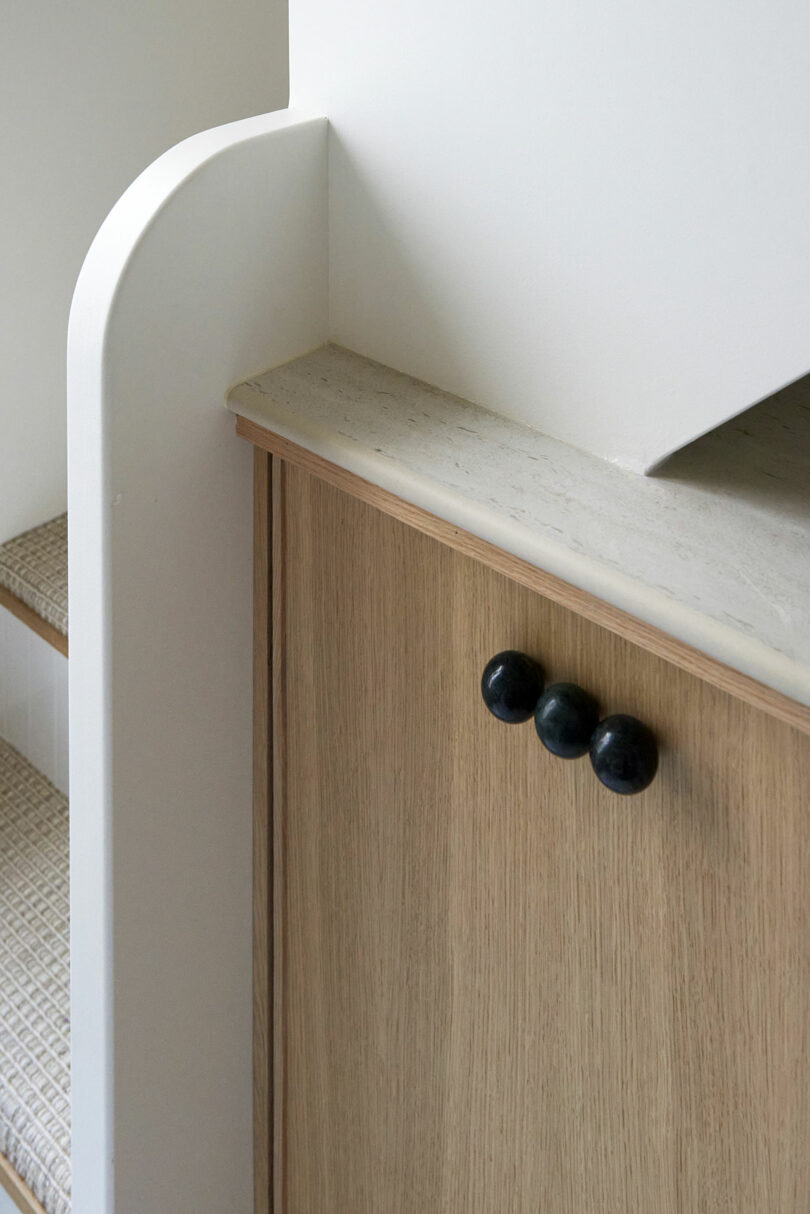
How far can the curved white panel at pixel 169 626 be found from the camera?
63cm

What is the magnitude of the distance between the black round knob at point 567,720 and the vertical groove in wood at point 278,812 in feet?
0.75

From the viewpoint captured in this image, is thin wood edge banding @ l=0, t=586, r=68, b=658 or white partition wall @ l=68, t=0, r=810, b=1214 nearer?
white partition wall @ l=68, t=0, r=810, b=1214

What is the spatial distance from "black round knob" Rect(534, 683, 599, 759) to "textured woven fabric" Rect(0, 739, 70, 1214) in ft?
2.14

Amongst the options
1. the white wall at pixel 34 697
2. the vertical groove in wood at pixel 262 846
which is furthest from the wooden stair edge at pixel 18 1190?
the white wall at pixel 34 697

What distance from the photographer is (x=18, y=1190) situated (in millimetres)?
985

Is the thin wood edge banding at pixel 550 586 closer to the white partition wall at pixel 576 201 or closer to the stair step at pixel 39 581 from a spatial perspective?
the white partition wall at pixel 576 201

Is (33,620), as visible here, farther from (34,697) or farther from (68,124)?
(68,124)

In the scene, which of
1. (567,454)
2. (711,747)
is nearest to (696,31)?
(567,454)

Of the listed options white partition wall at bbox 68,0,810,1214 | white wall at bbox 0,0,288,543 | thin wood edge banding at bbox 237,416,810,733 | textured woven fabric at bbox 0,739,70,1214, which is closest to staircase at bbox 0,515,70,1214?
textured woven fabric at bbox 0,739,70,1214

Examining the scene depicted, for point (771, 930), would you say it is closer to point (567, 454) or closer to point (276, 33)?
point (567, 454)

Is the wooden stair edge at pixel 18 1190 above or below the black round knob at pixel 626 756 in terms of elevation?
below

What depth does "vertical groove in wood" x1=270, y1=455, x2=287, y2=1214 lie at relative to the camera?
2.40ft

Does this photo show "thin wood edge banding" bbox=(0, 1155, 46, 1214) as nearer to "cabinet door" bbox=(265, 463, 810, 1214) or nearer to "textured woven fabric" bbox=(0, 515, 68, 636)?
"cabinet door" bbox=(265, 463, 810, 1214)

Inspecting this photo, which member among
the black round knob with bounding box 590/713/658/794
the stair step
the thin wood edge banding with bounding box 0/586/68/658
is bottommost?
the thin wood edge banding with bounding box 0/586/68/658
